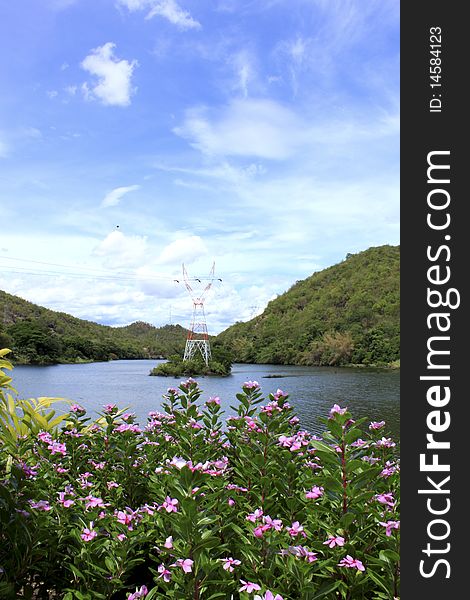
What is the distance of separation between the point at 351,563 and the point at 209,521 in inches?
17.9

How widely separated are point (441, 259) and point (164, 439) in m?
1.94

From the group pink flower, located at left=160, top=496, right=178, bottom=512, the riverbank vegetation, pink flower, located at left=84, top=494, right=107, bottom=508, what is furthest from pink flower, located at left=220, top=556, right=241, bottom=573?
the riverbank vegetation

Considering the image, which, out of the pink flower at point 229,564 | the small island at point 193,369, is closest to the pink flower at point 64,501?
the pink flower at point 229,564

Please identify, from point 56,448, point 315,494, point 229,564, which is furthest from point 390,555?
point 56,448

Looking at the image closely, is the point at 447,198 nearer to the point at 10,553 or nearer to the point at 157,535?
the point at 157,535

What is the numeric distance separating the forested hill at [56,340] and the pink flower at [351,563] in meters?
49.9

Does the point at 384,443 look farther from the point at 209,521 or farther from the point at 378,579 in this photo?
the point at 209,521

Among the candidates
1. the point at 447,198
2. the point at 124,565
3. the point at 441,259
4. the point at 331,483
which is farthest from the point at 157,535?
the point at 447,198

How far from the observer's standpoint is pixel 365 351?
63.0 metres

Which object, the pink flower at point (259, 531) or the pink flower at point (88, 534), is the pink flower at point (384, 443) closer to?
the pink flower at point (259, 531)

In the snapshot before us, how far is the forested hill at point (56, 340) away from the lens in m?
61.4

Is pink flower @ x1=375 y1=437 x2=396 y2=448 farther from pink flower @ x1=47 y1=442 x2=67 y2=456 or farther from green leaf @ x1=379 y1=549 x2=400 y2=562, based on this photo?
pink flower @ x1=47 y1=442 x2=67 y2=456

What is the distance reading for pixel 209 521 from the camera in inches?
57.6

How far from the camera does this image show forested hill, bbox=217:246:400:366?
213 feet
